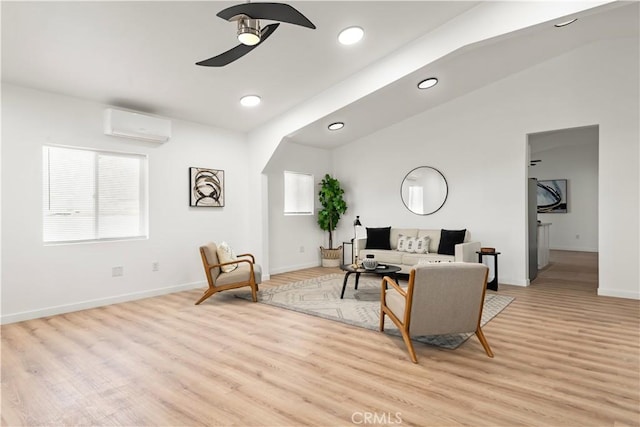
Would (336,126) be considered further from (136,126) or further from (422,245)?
(136,126)

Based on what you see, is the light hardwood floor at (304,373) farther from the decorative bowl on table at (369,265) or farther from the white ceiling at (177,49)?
the white ceiling at (177,49)

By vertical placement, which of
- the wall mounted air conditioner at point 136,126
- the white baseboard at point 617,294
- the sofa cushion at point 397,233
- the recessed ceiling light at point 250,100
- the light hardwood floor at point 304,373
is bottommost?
the light hardwood floor at point 304,373

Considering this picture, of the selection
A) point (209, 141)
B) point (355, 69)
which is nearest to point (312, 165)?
point (209, 141)

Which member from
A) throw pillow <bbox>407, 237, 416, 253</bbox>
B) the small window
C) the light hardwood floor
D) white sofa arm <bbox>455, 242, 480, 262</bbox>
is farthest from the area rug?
the small window

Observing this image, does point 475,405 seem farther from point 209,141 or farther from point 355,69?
point 209,141

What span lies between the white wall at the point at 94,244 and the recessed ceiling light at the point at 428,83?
3.27 metres

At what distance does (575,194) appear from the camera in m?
10.4

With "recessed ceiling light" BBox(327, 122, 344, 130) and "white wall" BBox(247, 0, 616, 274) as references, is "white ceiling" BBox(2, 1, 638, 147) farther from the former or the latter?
"recessed ceiling light" BBox(327, 122, 344, 130)

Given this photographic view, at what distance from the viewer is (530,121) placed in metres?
5.70

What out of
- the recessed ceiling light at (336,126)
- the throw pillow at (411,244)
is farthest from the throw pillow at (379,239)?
the recessed ceiling light at (336,126)

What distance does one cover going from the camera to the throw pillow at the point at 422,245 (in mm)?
6156

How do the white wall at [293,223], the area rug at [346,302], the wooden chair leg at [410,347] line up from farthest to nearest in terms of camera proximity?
the white wall at [293,223] < the area rug at [346,302] < the wooden chair leg at [410,347]

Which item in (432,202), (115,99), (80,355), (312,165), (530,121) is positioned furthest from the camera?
(312,165)

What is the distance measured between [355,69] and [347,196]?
3798 mm
